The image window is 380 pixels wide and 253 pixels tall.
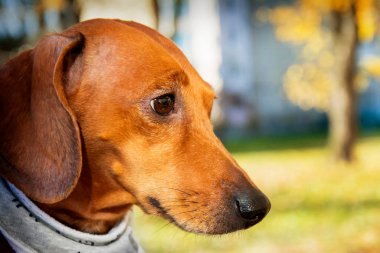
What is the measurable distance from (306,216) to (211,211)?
400 centimetres

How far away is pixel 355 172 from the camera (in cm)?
837

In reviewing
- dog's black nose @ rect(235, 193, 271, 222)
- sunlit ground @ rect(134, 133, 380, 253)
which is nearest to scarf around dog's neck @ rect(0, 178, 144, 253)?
dog's black nose @ rect(235, 193, 271, 222)

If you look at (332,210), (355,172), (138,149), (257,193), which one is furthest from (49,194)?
(355,172)

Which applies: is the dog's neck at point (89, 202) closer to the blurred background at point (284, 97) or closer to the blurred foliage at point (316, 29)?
the blurred background at point (284, 97)

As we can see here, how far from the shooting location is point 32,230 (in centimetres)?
193

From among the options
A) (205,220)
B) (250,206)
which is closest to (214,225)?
(205,220)

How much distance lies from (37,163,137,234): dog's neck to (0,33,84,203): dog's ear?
0.47 ft

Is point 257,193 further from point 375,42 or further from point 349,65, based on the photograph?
point 375,42

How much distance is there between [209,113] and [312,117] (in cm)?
1526

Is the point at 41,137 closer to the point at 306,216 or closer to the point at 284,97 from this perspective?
the point at 306,216

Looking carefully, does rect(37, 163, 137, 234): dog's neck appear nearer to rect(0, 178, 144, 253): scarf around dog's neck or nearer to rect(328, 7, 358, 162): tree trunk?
rect(0, 178, 144, 253): scarf around dog's neck

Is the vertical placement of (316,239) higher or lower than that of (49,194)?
lower

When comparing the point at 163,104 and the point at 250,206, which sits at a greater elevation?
the point at 163,104

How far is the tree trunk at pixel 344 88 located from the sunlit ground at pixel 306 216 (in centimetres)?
35
